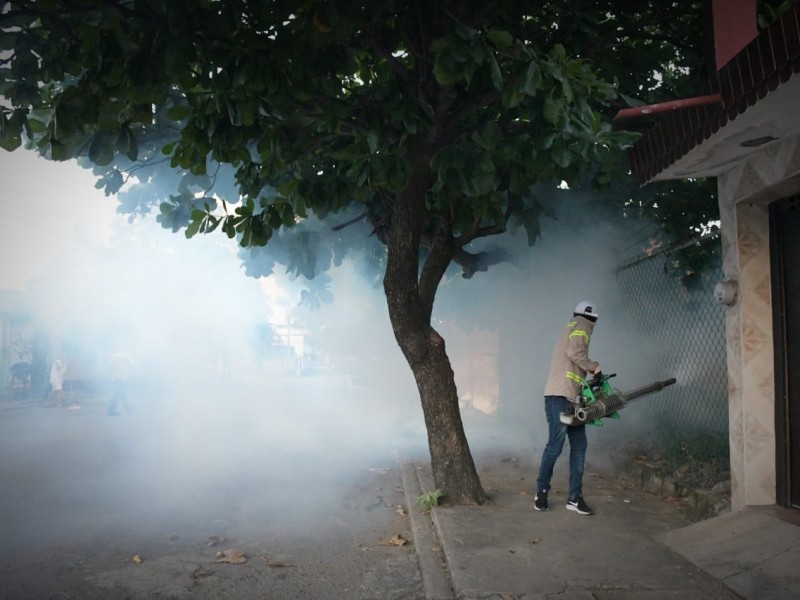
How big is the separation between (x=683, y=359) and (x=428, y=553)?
4414mm

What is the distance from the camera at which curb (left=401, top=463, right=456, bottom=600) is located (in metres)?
4.43

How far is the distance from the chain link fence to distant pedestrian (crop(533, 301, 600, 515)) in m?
1.61

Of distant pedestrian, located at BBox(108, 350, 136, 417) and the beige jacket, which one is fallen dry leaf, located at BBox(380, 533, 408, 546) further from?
distant pedestrian, located at BBox(108, 350, 136, 417)

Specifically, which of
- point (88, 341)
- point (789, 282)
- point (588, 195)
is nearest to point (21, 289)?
point (88, 341)

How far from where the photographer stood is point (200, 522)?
6102 millimetres

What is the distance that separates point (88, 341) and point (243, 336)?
18867mm

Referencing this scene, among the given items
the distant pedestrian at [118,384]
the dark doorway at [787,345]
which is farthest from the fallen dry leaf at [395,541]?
the distant pedestrian at [118,384]

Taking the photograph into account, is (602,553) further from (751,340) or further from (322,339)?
(322,339)

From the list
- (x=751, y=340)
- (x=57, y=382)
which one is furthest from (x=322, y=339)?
(x=751, y=340)

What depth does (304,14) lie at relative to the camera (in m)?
4.36

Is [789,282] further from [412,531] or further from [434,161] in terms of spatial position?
[412,531]

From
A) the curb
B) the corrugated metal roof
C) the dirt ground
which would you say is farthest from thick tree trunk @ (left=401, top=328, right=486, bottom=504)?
the corrugated metal roof

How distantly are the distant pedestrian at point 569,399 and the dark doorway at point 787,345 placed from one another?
4.80 ft

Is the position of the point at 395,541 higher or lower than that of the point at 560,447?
lower
